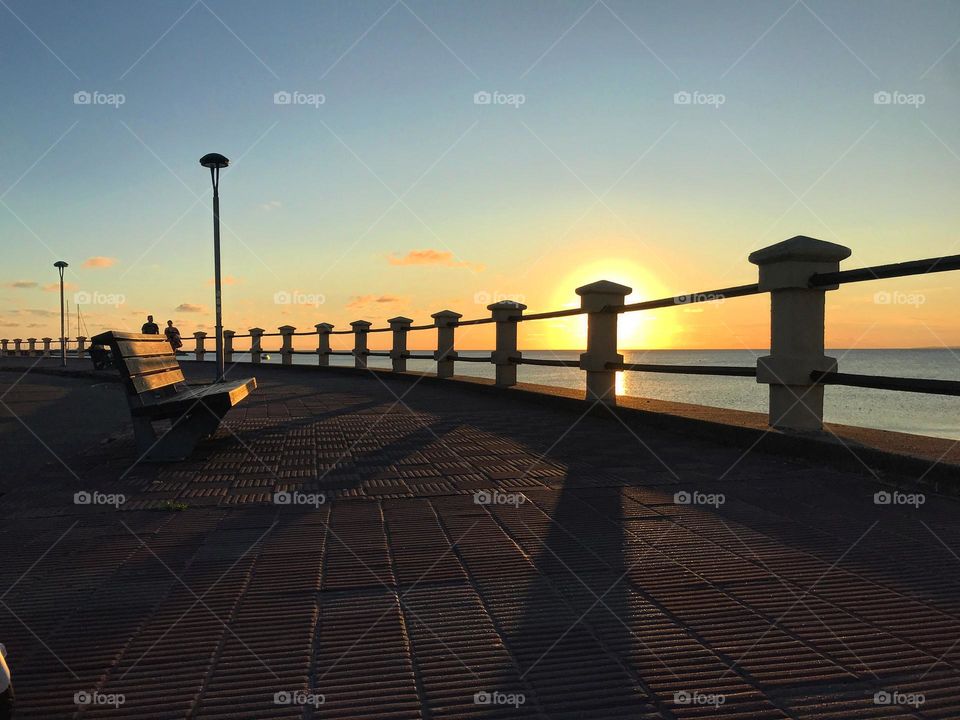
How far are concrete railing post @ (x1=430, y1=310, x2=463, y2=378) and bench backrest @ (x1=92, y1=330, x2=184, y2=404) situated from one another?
20.5 ft

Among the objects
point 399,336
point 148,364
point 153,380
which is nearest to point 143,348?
point 148,364

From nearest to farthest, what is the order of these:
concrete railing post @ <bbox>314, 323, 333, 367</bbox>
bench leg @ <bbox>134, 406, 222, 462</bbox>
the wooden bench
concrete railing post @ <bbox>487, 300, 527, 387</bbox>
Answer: the wooden bench → bench leg @ <bbox>134, 406, 222, 462</bbox> → concrete railing post @ <bbox>487, 300, 527, 387</bbox> → concrete railing post @ <bbox>314, 323, 333, 367</bbox>

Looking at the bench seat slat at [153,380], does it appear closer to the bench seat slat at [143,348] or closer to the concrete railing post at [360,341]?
the bench seat slat at [143,348]

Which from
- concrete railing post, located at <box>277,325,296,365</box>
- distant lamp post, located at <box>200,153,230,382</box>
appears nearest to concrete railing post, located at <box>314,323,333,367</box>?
concrete railing post, located at <box>277,325,296,365</box>

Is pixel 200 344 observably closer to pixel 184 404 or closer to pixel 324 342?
pixel 324 342

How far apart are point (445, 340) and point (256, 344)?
12888 millimetres

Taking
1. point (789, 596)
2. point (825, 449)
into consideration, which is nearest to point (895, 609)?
point (789, 596)

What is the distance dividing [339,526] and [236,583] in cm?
82

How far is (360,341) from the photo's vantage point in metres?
17.3

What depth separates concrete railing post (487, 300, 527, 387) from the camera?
10.2m

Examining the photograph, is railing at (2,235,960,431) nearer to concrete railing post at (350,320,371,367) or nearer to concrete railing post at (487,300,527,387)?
concrete railing post at (487,300,527,387)

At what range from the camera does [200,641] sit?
7.16 feet

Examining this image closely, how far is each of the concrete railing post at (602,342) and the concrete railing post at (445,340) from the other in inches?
201

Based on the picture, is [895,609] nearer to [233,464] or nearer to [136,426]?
[233,464]
